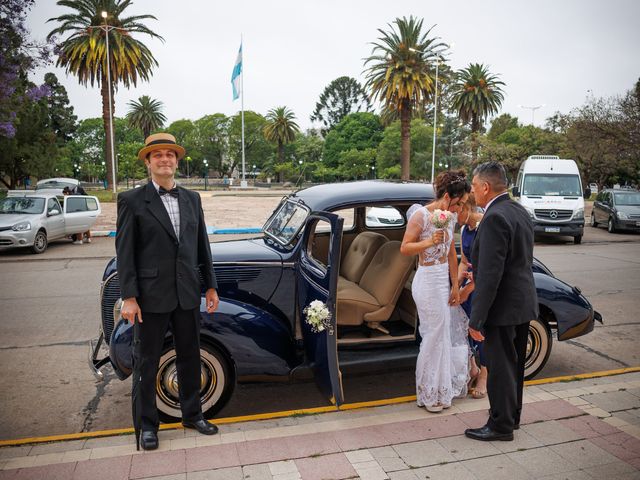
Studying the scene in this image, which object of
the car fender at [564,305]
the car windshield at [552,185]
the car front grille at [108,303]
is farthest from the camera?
the car windshield at [552,185]

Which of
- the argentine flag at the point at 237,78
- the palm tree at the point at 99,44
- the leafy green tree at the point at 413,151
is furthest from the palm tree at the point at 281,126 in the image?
the palm tree at the point at 99,44

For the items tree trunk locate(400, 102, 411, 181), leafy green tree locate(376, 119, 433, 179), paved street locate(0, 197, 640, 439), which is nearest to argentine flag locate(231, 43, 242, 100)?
tree trunk locate(400, 102, 411, 181)

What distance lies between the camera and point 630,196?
64.8 feet

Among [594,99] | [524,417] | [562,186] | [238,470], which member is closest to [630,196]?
[562,186]

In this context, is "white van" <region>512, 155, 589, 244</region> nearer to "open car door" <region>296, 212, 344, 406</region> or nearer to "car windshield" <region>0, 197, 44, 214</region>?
"open car door" <region>296, 212, 344, 406</region>

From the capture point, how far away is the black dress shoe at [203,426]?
12.2ft

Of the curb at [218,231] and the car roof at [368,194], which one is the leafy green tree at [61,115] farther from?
the car roof at [368,194]

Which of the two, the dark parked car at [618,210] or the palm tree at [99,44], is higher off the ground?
the palm tree at [99,44]

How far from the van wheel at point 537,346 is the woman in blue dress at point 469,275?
66 centimetres

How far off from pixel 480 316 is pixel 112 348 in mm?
2858

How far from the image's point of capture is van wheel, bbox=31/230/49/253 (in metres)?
13.5

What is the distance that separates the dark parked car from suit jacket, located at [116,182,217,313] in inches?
757

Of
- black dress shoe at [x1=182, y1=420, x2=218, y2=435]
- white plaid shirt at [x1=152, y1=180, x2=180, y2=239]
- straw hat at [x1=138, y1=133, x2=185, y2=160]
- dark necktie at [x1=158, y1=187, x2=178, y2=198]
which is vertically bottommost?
black dress shoe at [x1=182, y1=420, x2=218, y2=435]

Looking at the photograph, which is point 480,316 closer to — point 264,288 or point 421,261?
point 421,261
